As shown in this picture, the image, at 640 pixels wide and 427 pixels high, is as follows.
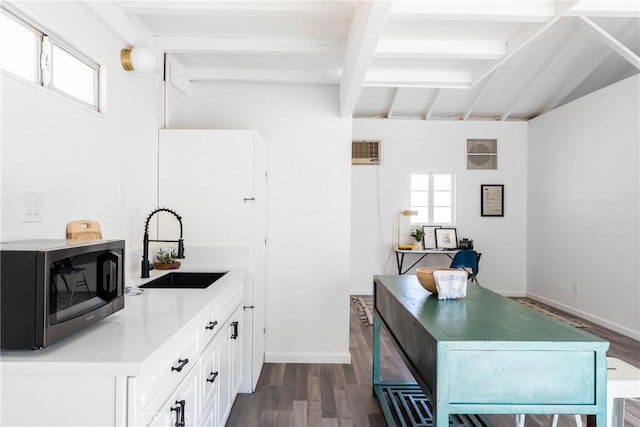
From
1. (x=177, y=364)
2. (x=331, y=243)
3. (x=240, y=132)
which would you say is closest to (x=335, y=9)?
(x=240, y=132)

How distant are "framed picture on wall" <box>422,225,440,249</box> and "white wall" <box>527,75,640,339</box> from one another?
151cm

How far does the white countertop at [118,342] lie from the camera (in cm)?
104

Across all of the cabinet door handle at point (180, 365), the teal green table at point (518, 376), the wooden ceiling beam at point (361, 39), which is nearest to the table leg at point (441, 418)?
the teal green table at point (518, 376)

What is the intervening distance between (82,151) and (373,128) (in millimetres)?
4867

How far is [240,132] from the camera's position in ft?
9.23

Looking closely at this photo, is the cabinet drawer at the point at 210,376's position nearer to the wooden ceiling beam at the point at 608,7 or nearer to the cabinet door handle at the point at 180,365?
the cabinet door handle at the point at 180,365

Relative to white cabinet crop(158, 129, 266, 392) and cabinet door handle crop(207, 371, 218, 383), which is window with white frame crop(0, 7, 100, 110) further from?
cabinet door handle crop(207, 371, 218, 383)

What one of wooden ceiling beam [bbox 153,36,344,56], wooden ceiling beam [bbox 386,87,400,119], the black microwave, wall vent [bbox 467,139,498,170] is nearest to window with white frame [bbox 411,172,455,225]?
wall vent [bbox 467,139,498,170]

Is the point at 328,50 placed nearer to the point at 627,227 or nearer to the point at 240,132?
the point at 240,132

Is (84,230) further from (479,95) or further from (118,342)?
(479,95)

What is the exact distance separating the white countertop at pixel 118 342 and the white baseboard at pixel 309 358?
1804mm

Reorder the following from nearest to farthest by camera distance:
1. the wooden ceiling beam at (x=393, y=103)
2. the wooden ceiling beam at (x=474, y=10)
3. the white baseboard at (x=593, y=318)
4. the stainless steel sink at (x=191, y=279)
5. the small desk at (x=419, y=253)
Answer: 1. the wooden ceiling beam at (x=474, y=10)
2. the stainless steel sink at (x=191, y=279)
3. the white baseboard at (x=593, y=318)
4. the wooden ceiling beam at (x=393, y=103)
5. the small desk at (x=419, y=253)

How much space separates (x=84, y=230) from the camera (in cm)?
184

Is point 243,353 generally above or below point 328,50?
below
